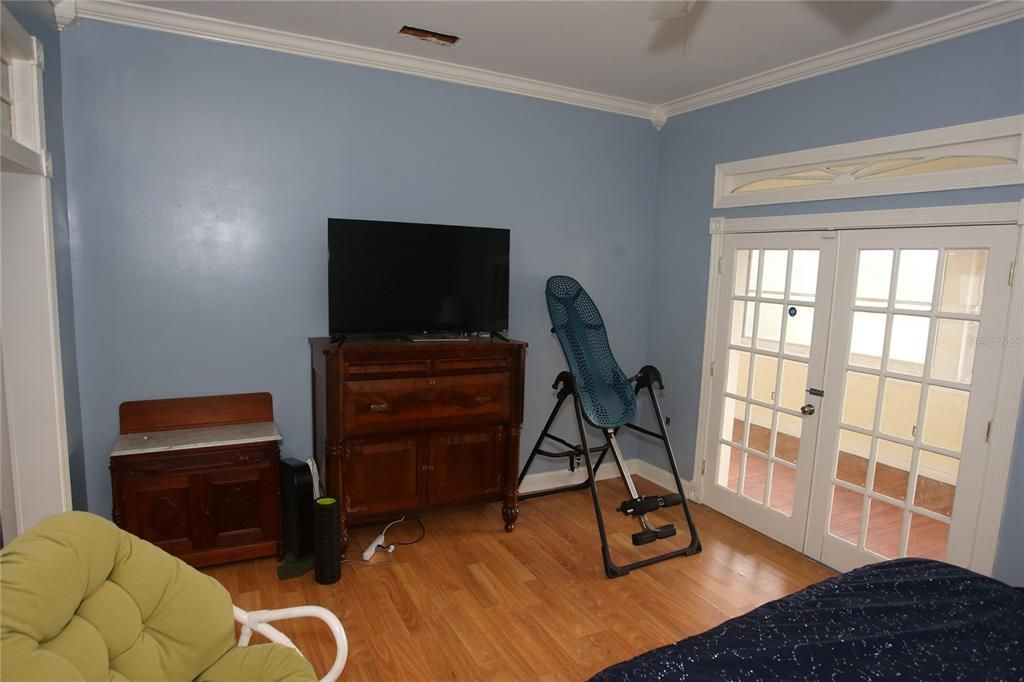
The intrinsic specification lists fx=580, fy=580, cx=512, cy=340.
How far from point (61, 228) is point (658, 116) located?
3648 mm

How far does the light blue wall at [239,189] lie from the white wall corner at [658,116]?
69 centimetres

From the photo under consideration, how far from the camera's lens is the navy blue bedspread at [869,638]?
136 centimetres

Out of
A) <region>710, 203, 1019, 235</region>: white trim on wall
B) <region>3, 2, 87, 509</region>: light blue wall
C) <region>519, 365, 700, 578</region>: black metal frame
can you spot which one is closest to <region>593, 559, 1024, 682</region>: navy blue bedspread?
<region>519, 365, 700, 578</region>: black metal frame

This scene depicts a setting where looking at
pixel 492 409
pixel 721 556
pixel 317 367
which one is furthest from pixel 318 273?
pixel 721 556

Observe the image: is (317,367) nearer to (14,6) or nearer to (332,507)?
(332,507)

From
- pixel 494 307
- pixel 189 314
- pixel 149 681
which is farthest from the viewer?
pixel 494 307

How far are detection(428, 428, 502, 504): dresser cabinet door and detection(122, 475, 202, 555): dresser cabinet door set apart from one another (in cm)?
120

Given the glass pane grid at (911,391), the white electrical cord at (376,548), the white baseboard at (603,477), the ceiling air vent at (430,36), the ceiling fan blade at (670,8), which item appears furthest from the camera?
the white baseboard at (603,477)

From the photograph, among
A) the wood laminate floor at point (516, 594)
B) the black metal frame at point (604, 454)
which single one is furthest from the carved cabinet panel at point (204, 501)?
the black metal frame at point (604, 454)

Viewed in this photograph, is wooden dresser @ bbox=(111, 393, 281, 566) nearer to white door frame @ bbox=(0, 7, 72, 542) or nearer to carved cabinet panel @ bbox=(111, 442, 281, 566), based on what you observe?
carved cabinet panel @ bbox=(111, 442, 281, 566)

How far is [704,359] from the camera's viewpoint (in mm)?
3992

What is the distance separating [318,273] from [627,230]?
2.23 metres

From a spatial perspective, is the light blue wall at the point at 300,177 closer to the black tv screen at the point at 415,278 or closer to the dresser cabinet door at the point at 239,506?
the black tv screen at the point at 415,278

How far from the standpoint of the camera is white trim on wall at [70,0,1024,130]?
2.61 meters
